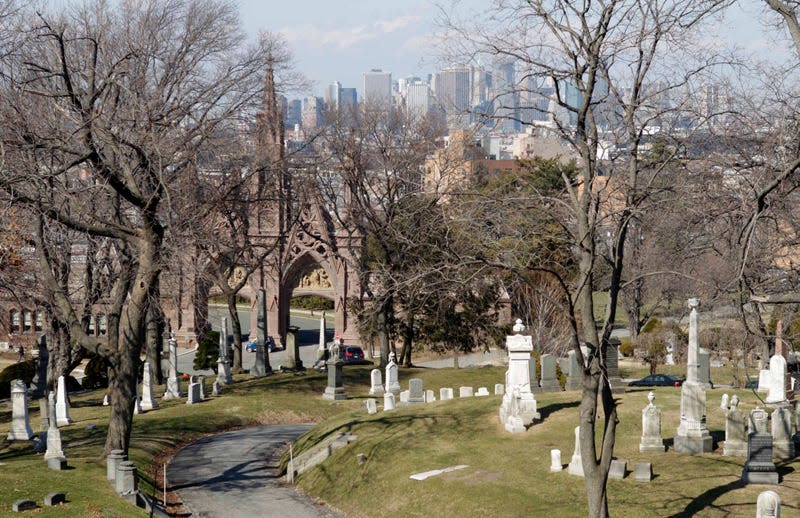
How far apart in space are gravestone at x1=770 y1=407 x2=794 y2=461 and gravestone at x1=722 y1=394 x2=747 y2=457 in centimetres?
57

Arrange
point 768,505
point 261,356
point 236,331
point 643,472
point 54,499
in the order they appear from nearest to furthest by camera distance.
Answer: point 768,505
point 54,499
point 643,472
point 261,356
point 236,331

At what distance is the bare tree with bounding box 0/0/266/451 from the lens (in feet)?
65.2

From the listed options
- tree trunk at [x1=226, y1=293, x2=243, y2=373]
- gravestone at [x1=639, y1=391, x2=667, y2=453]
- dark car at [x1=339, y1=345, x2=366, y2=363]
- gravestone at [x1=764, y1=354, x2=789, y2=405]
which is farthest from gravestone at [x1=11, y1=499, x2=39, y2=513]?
dark car at [x1=339, y1=345, x2=366, y2=363]

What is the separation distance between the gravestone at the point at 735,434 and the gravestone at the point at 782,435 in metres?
0.57

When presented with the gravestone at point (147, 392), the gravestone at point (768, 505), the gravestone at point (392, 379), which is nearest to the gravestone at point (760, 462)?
the gravestone at point (768, 505)

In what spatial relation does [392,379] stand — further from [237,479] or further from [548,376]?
[237,479]

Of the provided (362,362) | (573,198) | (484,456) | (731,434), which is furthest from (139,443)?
(362,362)

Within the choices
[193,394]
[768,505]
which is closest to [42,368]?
[193,394]

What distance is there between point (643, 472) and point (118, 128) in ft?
45.3

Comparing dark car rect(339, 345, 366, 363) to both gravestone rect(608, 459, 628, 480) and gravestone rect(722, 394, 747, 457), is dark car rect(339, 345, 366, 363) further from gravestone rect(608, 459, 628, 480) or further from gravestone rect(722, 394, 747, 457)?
gravestone rect(608, 459, 628, 480)

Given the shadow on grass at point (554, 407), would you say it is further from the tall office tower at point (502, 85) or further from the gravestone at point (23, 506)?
the gravestone at point (23, 506)

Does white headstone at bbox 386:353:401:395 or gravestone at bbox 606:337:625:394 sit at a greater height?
gravestone at bbox 606:337:625:394

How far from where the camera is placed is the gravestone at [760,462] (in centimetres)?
1862

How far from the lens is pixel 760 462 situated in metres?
18.7
